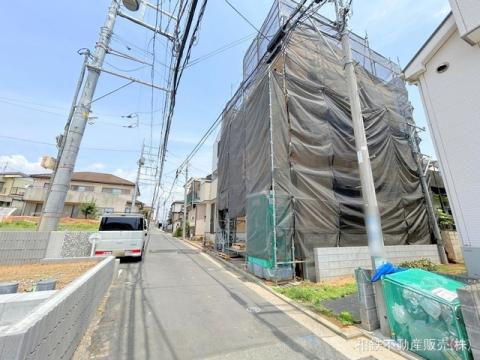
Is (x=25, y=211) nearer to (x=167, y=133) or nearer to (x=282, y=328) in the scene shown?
(x=167, y=133)

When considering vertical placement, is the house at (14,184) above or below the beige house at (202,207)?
above

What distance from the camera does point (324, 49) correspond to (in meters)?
9.73

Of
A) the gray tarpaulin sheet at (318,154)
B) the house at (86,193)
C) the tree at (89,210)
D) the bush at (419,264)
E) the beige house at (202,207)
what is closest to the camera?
the gray tarpaulin sheet at (318,154)

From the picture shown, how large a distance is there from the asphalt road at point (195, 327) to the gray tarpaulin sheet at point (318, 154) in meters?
2.75

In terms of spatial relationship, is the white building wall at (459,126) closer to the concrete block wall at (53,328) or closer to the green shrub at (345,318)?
the green shrub at (345,318)

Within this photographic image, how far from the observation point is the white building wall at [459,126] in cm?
562

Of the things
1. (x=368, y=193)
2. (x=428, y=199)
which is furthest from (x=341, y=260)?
(x=428, y=199)

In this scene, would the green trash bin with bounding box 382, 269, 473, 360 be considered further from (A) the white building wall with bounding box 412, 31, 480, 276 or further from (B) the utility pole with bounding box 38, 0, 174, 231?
(B) the utility pole with bounding box 38, 0, 174, 231

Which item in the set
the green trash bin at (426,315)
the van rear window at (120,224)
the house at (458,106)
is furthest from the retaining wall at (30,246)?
the house at (458,106)

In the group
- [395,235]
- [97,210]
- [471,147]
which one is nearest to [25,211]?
[97,210]

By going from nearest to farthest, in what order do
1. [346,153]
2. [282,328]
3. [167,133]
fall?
1. [282,328]
2. [346,153]
3. [167,133]

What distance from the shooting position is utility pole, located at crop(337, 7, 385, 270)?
3.44 metres

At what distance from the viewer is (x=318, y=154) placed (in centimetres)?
766

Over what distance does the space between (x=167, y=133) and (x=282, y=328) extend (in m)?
10.7
